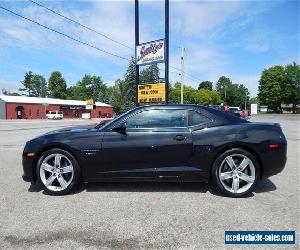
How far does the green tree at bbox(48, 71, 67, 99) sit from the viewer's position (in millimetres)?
113688

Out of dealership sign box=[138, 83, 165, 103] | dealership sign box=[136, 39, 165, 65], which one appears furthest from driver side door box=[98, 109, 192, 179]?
dealership sign box=[138, 83, 165, 103]

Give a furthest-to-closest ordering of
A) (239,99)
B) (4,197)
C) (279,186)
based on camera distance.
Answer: (239,99)
(279,186)
(4,197)

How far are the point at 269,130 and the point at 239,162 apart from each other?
70 cm

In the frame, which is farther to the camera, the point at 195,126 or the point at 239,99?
the point at 239,99

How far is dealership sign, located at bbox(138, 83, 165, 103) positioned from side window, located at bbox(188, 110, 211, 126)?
10.3 m

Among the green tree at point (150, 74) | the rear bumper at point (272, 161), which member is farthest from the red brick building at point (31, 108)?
the rear bumper at point (272, 161)

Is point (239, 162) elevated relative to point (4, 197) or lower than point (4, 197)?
elevated

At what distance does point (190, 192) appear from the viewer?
5324 millimetres

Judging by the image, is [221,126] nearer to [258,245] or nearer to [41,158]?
[258,245]

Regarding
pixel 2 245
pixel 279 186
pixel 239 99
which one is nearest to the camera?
pixel 2 245

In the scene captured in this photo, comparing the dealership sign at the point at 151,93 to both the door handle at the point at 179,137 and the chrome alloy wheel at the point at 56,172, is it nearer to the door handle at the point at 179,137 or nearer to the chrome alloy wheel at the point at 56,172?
the door handle at the point at 179,137

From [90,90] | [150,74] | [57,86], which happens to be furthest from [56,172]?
[90,90]

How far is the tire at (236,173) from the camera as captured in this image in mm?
5082

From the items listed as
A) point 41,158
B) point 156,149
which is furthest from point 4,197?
point 156,149
